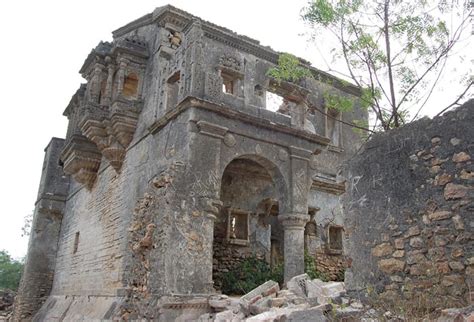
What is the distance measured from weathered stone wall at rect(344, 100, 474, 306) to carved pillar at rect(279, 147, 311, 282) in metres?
5.52

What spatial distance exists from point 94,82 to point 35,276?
29.1 ft

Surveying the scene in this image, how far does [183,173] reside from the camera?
9.54 meters

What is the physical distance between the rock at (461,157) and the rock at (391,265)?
1210 millimetres

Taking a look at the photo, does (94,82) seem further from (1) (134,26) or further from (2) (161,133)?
(2) (161,133)

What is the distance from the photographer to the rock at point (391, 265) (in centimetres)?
450

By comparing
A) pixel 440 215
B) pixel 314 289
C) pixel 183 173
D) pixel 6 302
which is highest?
pixel 183 173

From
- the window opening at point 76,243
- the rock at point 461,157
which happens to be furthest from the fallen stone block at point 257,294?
the window opening at point 76,243

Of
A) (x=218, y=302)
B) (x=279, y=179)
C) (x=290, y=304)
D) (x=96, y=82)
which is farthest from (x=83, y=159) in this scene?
(x=290, y=304)

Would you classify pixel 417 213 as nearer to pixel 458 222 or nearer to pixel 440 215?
pixel 440 215

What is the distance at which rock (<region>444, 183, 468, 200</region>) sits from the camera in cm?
408

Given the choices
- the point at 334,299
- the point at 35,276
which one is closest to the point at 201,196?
the point at 334,299

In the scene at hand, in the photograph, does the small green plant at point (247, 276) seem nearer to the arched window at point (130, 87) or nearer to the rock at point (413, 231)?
the arched window at point (130, 87)

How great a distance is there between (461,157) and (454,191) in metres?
0.34

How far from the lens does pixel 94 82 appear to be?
45.1 ft
